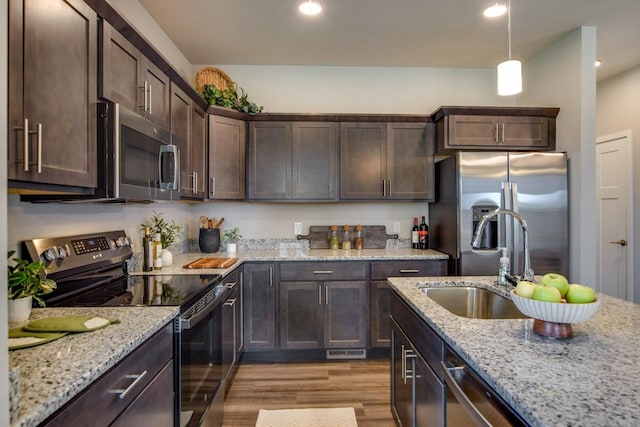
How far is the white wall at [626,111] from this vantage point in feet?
11.7

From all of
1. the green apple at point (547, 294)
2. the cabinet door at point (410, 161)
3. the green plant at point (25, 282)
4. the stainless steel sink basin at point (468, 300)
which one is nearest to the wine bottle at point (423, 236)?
the cabinet door at point (410, 161)

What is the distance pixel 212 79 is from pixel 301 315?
2266 mm

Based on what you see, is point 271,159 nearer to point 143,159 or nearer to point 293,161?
point 293,161

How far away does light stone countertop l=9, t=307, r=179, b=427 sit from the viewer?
746mm

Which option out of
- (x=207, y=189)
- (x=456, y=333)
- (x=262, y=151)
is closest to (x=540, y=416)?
(x=456, y=333)

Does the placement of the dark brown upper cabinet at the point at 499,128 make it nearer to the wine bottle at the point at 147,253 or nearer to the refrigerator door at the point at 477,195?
the refrigerator door at the point at 477,195

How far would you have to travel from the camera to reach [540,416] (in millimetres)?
668

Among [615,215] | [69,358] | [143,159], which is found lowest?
[69,358]

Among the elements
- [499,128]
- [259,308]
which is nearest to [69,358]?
[259,308]

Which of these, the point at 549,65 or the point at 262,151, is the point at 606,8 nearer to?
the point at 549,65

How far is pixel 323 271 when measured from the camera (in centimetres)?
296

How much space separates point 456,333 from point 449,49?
9.58 feet

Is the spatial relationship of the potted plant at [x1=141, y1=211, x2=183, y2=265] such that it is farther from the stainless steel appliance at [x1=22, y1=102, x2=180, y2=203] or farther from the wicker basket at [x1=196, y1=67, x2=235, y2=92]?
the wicker basket at [x1=196, y1=67, x2=235, y2=92]

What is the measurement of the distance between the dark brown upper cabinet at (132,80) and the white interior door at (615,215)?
4.55 meters
